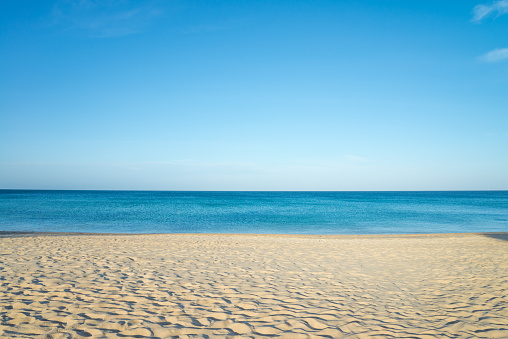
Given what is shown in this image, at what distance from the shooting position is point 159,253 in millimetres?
9930

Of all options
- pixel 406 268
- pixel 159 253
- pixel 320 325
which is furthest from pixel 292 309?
pixel 159 253

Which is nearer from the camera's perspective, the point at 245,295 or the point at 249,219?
the point at 245,295

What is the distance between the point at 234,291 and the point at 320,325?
2024 mm

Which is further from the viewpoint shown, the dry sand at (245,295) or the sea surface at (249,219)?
the sea surface at (249,219)

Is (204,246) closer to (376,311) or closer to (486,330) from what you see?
(376,311)

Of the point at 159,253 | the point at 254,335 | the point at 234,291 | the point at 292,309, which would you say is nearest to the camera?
the point at 254,335

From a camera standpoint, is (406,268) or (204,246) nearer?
(406,268)

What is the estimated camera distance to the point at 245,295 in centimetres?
580

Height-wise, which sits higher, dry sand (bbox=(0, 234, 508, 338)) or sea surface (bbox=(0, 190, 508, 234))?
dry sand (bbox=(0, 234, 508, 338))

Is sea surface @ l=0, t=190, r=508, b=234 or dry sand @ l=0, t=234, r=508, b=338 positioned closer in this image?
dry sand @ l=0, t=234, r=508, b=338

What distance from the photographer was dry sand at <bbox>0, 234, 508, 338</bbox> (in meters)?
4.36

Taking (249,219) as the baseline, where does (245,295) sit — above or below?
above

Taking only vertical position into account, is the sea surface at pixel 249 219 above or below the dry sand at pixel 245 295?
below

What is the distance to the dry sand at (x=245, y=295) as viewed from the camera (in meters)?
4.36
